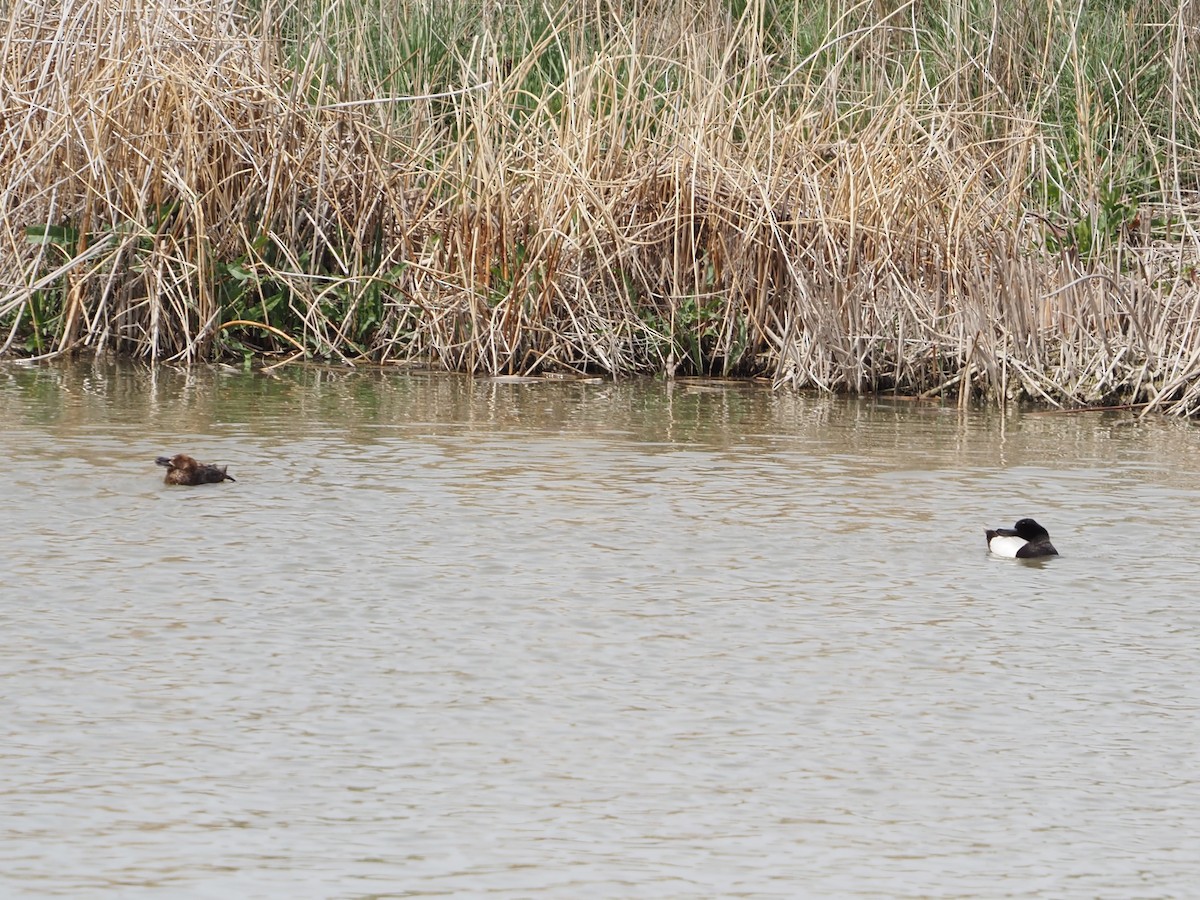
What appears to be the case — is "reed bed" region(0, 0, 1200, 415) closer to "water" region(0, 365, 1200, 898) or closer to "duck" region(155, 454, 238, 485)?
"water" region(0, 365, 1200, 898)

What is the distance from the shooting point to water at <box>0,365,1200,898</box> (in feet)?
10.6

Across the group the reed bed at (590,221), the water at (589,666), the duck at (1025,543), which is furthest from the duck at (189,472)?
the reed bed at (590,221)

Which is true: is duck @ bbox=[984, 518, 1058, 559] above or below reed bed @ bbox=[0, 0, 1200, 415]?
below

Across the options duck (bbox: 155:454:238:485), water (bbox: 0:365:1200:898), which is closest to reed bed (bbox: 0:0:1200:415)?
water (bbox: 0:365:1200:898)

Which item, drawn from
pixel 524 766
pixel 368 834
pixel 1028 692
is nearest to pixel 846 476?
pixel 1028 692

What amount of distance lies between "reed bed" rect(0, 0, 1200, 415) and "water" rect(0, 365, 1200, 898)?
1.28m

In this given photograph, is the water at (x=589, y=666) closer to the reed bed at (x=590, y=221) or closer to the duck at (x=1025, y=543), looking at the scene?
the duck at (x=1025, y=543)

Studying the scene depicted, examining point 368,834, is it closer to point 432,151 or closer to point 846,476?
point 846,476

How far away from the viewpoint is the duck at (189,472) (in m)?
6.21

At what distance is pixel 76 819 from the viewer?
3.32m

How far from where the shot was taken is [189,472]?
6.20 metres

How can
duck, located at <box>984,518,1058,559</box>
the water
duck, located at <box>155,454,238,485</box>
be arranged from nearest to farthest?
the water < duck, located at <box>984,518,1058,559</box> < duck, located at <box>155,454,238,485</box>

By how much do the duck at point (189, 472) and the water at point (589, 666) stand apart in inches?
2.5

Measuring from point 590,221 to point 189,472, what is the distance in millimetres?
3228
